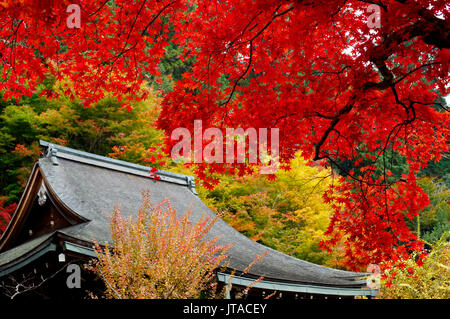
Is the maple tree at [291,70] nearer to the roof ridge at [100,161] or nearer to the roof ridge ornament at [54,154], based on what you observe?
the roof ridge ornament at [54,154]

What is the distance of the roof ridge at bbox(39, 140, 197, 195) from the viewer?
823cm

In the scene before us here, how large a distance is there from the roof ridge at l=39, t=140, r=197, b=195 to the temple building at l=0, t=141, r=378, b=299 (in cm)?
3

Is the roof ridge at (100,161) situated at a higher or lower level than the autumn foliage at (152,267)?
higher

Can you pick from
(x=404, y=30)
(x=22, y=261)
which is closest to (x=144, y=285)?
(x=22, y=261)

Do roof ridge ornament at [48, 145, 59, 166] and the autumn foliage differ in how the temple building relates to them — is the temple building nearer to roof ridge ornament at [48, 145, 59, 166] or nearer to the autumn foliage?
roof ridge ornament at [48, 145, 59, 166]

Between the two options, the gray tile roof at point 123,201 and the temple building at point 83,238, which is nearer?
the temple building at point 83,238

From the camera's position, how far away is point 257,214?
43.6 ft

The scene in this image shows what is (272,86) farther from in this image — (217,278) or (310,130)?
(217,278)

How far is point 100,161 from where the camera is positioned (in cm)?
927

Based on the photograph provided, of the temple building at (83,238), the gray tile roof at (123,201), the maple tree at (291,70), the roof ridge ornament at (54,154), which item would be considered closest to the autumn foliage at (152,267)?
the temple building at (83,238)

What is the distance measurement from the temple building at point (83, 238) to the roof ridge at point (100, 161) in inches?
1.0

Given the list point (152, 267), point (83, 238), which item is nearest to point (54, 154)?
point (83, 238)

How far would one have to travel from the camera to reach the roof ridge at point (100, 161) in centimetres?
823

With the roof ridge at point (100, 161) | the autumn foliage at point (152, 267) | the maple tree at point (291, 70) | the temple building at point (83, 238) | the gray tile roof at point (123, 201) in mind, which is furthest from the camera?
the roof ridge at point (100, 161)
